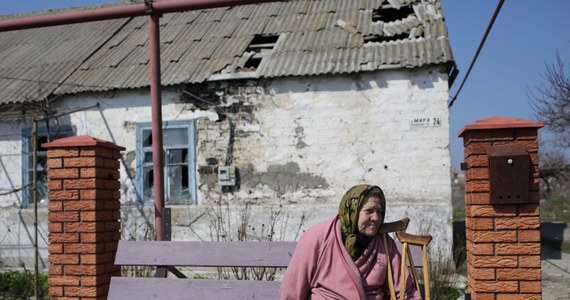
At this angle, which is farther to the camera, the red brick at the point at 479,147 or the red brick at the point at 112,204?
the red brick at the point at 112,204

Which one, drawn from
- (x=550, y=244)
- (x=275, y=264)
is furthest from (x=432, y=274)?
(x=550, y=244)

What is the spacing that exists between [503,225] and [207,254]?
1871 millimetres

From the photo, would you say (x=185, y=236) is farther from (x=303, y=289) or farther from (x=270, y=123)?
(x=303, y=289)

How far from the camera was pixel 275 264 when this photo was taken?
3580 millimetres

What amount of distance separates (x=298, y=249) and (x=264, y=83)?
608 centimetres

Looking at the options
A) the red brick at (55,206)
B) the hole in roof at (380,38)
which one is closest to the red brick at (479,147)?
the red brick at (55,206)

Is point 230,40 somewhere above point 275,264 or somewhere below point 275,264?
above

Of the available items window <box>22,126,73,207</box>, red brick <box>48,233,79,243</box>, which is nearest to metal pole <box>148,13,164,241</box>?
red brick <box>48,233,79,243</box>

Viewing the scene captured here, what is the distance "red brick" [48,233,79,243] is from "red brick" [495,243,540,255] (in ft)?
9.28

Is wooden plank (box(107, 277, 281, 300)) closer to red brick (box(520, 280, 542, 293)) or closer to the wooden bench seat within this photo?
the wooden bench seat

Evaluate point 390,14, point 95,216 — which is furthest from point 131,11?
point 390,14

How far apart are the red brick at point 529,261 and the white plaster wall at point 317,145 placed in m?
4.71

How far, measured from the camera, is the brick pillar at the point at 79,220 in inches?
155

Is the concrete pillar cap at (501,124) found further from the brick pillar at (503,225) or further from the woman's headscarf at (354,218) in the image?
the woman's headscarf at (354,218)
